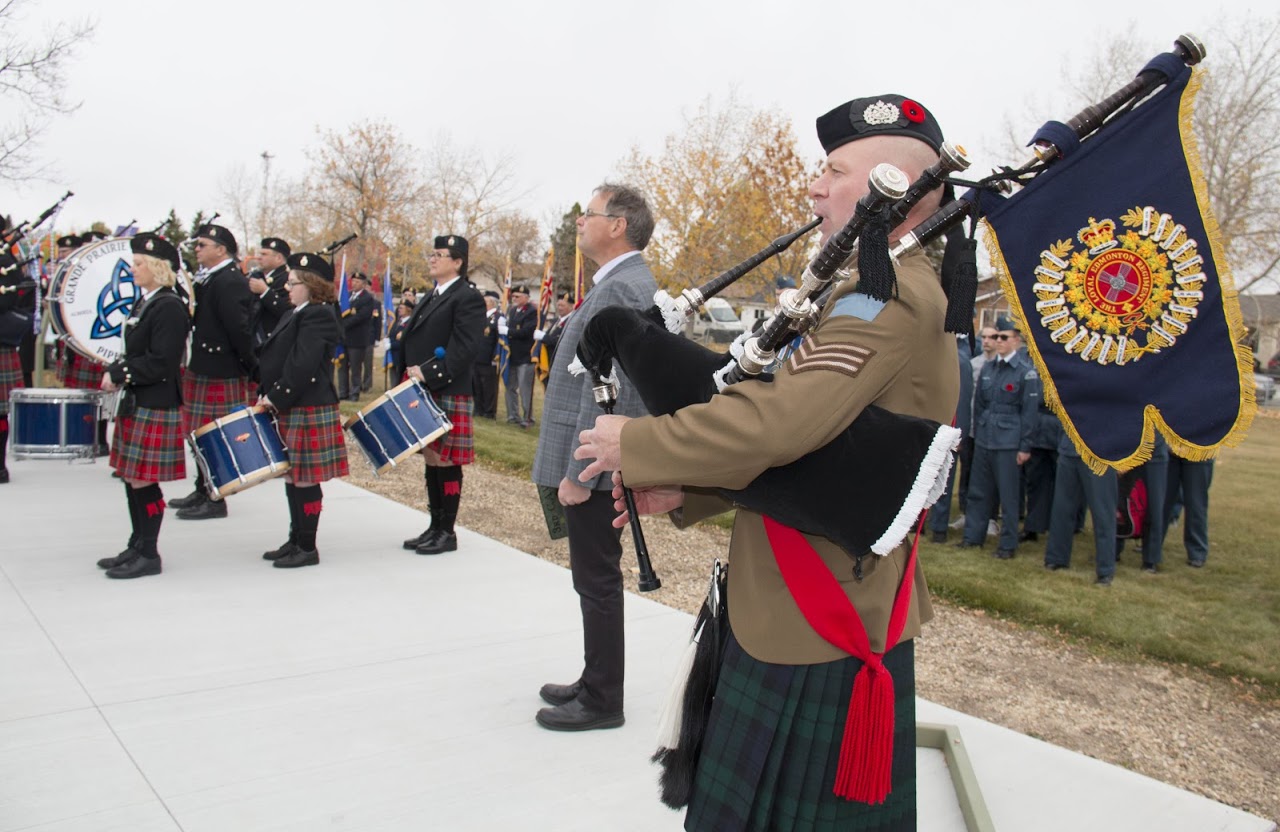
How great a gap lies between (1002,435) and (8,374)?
24.7 feet

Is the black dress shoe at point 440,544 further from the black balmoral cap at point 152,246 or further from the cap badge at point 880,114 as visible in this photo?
the cap badge at point 880,114

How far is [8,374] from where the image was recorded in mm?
7254

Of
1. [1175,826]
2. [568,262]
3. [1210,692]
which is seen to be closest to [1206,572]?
[1210,692]

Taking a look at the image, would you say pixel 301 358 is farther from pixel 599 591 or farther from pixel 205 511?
pixel 599 591

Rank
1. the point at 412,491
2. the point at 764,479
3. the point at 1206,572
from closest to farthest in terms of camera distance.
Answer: the point at 764,479
the point at 1206,572
the point at 412,491

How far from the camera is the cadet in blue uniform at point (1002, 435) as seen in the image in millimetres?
6773

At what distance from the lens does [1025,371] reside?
22.5ft

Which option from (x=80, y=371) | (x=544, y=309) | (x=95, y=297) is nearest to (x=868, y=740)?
(x=95, y=297)

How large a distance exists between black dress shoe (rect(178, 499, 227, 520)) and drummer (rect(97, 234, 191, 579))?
1.30 m

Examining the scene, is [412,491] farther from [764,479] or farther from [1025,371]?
[764,479]

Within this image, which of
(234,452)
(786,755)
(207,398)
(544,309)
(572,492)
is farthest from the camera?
(544,309)

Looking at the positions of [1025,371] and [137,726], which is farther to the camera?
[1025,371]

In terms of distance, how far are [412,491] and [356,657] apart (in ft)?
13.6

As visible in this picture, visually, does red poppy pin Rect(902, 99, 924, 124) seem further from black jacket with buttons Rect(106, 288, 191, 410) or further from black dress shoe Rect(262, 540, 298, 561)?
black dress shoe Rect(262, 540, 298, 561)
